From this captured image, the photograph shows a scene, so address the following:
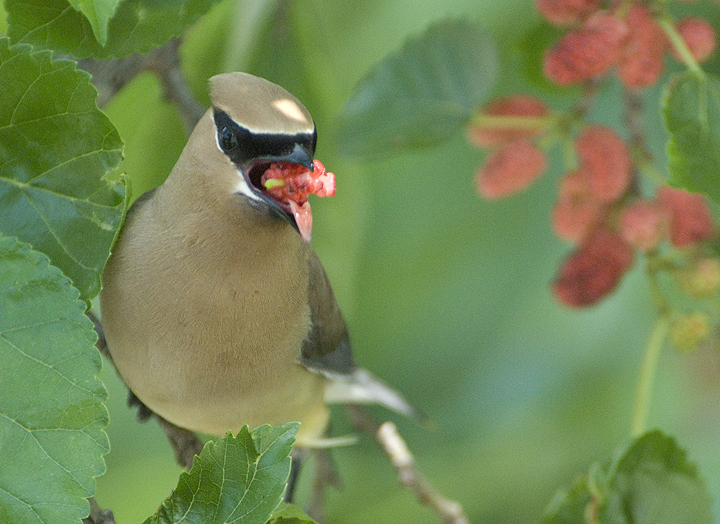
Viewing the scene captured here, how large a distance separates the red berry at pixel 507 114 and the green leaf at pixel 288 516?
3.70 feet

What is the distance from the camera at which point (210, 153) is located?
→ 135cm

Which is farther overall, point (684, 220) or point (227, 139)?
point (684, 220)

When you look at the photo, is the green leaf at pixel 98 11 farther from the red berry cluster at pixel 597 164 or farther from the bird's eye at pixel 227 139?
the red berry cluster at pixel 597 164

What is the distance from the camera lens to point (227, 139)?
129 centimetres

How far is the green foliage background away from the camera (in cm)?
253

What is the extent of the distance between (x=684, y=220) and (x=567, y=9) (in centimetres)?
57

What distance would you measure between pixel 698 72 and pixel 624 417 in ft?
4.78

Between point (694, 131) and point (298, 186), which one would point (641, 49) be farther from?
point (298, 186)

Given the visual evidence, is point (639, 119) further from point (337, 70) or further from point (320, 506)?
point (320, 506)

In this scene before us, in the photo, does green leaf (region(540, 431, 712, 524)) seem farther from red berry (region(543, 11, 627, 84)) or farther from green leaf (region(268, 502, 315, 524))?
red berry (region(543, 11, 627, 84))

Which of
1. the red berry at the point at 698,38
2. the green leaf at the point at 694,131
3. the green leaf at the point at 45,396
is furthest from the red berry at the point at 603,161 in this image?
the green leaf at the point at 45,396

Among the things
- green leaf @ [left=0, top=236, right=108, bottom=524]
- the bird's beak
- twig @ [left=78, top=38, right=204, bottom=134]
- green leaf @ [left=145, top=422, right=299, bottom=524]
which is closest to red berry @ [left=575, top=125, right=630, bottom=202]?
twig @ [left=78, top=38, right=204, bottom=134]

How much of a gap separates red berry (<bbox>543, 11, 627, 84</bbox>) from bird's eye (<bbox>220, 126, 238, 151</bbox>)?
2.71 ft

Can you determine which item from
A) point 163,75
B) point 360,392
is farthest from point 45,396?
point 360,392
